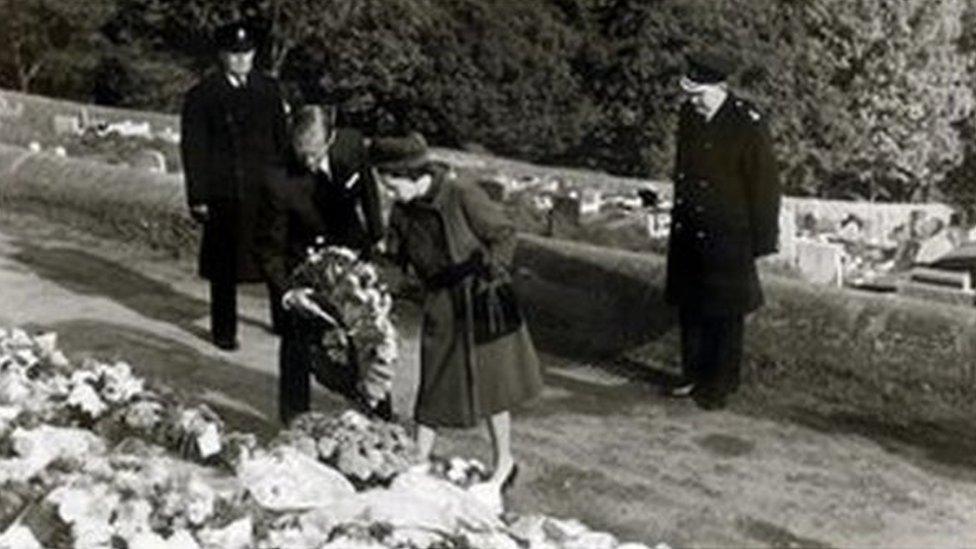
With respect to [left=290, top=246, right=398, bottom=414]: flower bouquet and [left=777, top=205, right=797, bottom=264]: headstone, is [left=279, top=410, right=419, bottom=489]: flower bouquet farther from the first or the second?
[left=777, top=205, right=797, bottom=264]: headstone

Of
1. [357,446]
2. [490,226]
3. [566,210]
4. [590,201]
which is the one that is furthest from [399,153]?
[590,201]

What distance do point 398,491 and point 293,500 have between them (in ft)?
0.96

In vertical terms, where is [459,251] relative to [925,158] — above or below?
above

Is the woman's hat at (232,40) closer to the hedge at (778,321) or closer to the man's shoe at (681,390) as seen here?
the hedge at (778,321)

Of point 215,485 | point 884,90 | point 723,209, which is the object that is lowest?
point 884,90

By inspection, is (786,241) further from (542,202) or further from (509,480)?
(509,480)

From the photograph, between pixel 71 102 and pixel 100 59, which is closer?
pixel 100 59

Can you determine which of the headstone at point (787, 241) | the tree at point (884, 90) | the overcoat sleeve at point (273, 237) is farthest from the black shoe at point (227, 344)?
the tree at point (884, 90)

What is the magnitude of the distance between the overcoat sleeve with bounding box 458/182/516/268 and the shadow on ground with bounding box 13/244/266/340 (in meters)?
2.33

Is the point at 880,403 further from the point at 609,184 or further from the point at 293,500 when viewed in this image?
the point at 609,184

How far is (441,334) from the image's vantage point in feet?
16.9

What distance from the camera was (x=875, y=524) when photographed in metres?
4.87

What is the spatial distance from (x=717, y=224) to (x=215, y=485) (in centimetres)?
221

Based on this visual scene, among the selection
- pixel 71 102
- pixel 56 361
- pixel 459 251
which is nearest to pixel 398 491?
pixel 459 251
